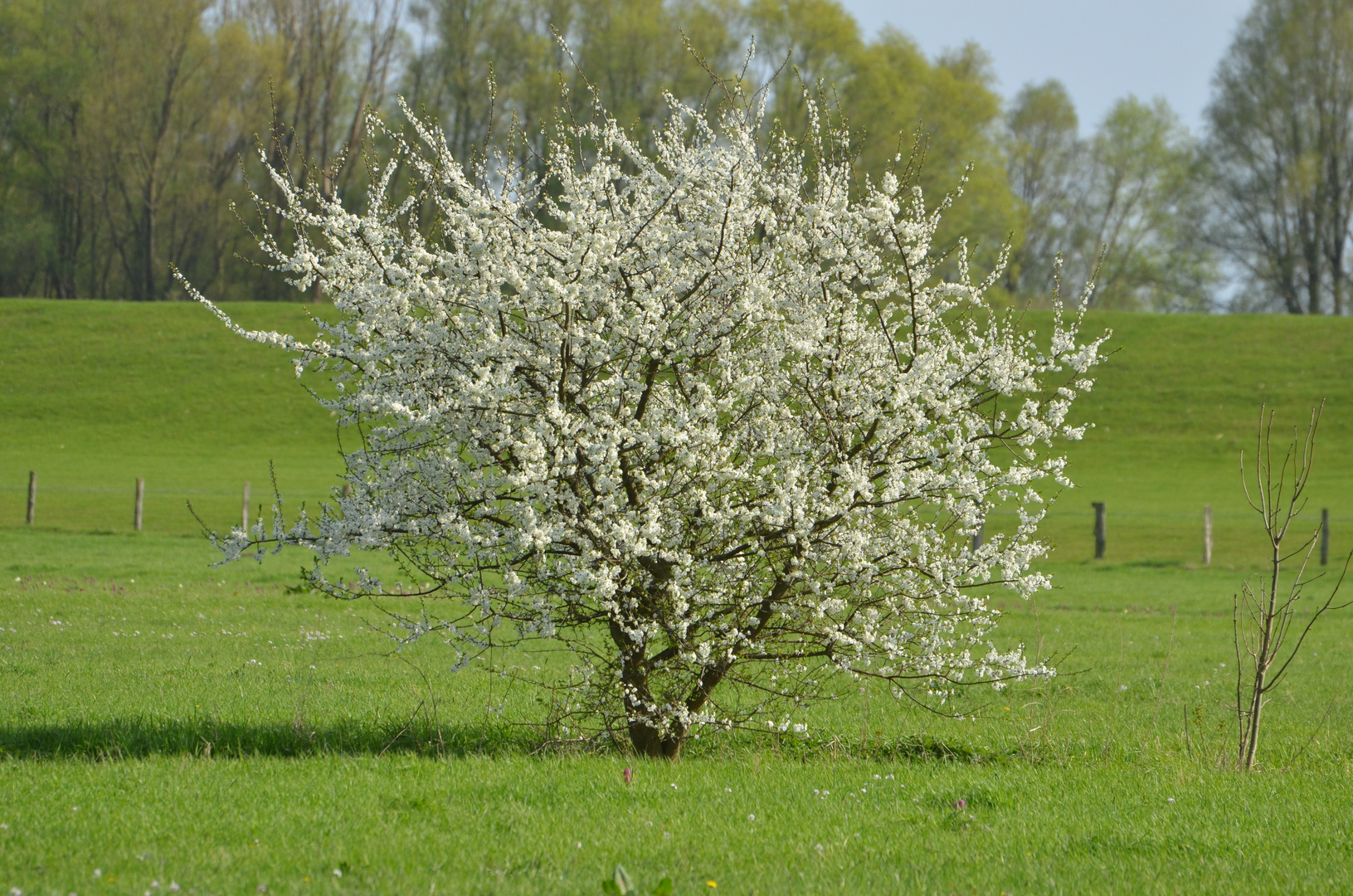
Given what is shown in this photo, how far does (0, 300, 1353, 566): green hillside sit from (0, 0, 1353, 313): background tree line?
7.82 metres

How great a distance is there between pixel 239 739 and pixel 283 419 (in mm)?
41985

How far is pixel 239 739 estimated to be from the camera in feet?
25.8

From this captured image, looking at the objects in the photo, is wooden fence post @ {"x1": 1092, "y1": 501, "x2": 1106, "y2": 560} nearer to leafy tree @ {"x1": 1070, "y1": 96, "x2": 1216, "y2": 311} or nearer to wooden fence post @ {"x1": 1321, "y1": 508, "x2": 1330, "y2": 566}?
wooden fence post @ {"x1": 1321, "y1": 508, "x2": 1330, "y2": 566}

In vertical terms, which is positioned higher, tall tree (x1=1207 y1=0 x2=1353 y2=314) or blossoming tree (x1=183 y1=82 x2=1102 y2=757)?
tall tree (x1=1207 y1=0 x2=1353 y2=314)

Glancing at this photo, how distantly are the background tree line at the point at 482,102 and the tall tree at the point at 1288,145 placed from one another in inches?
3.8

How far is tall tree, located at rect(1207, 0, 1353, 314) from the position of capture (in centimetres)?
5853

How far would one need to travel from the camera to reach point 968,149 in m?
56.0

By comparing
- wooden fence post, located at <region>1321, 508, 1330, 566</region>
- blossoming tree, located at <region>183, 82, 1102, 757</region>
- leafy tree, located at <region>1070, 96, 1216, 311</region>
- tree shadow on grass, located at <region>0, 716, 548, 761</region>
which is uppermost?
leafy tree, located at <region>1070, 96, 1216, 311</region>

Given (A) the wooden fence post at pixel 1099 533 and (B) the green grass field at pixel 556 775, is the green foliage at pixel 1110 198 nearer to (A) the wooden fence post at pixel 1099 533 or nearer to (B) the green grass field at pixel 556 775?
(A) the wooden fence post at pixel 1099 533

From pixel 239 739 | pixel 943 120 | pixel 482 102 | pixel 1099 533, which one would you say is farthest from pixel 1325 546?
pixel 482 102

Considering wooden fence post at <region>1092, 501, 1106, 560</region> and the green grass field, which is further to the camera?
wooden fence post at <region>1092, 501, 1106, 560</region>

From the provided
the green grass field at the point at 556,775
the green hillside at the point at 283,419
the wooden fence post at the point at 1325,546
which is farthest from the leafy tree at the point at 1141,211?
the green grass field at the point at 556,775

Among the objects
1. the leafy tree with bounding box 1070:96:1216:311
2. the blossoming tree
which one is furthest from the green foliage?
the blossoming tree

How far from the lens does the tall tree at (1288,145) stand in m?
58.5
